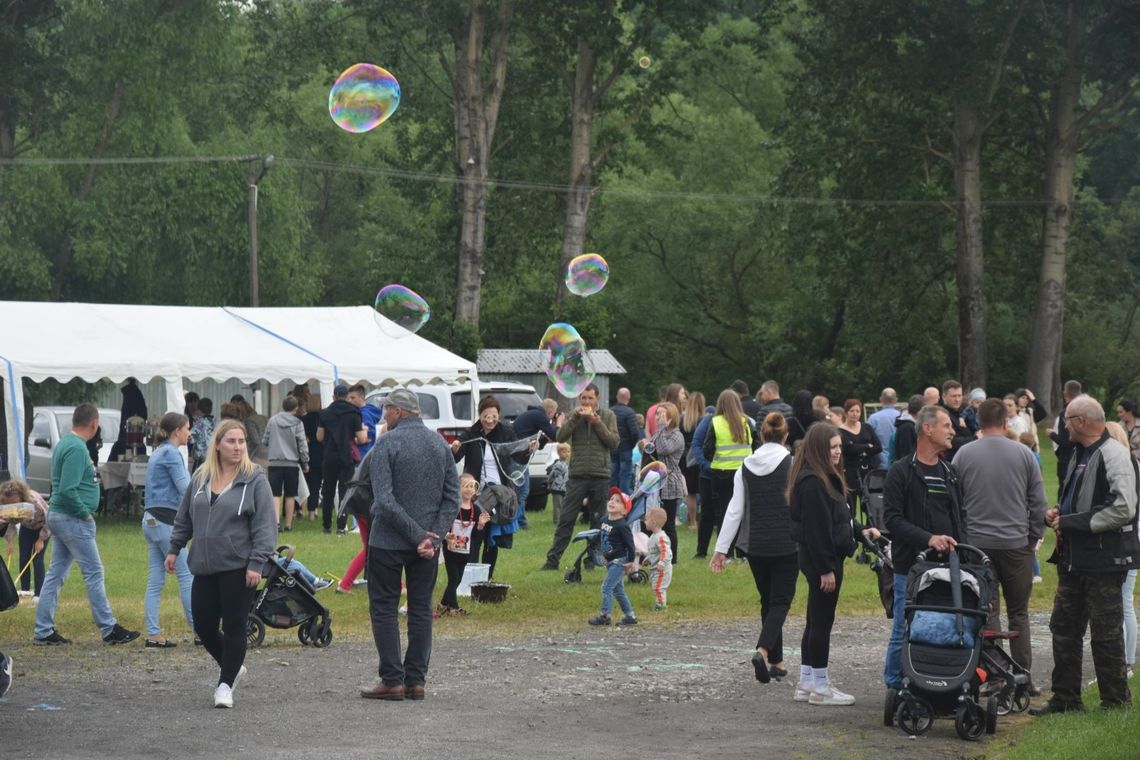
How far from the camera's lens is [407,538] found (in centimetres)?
1041

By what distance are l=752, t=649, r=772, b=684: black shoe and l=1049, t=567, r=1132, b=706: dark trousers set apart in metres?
1.79

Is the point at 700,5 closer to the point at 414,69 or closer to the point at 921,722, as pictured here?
the point at 414,69

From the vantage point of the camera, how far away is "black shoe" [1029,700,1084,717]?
33.5ft

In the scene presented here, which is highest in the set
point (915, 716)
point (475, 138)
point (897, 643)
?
point (475, 138)

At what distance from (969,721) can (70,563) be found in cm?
687

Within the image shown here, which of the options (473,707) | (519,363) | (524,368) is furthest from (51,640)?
(519,363)

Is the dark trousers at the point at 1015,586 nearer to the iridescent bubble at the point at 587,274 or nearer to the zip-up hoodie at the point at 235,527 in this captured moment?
the zip-up hoodie at the point at 235,527

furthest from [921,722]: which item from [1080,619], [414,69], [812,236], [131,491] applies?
[414,69]

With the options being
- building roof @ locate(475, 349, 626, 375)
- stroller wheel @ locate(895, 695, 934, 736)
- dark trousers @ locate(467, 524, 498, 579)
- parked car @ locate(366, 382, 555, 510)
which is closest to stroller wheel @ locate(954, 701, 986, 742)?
stroller wheel @ locate(895, 695, 934, 736)

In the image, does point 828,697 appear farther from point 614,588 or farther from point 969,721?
point 614,588

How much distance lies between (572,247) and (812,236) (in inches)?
307

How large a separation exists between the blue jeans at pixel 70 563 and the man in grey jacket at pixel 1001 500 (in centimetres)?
637

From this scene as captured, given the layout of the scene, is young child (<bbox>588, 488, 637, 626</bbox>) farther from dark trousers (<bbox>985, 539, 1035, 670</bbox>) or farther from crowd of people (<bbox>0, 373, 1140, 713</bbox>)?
dark trousers (<bbox>985, 539, 1035, 670</bbox>)

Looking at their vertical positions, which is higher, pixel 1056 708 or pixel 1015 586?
pixel 1015 586
